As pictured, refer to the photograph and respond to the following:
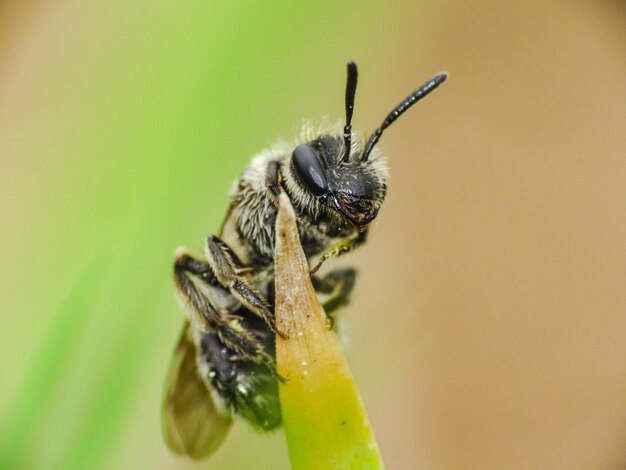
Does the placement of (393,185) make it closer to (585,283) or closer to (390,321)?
(585,283)

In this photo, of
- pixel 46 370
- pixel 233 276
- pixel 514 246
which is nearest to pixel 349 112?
pixel 233 276

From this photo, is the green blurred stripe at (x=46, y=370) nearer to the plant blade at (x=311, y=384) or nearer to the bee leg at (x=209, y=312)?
the bee leg at (x=209, y=312)

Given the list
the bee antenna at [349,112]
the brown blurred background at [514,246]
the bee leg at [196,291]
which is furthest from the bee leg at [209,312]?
the brown blurred background at [514,246]

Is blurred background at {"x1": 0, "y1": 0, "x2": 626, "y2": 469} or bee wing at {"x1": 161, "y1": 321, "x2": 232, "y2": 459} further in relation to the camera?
blurred background at {"x1": 0, "y1": 0, "x2": 626, "y2": 469}

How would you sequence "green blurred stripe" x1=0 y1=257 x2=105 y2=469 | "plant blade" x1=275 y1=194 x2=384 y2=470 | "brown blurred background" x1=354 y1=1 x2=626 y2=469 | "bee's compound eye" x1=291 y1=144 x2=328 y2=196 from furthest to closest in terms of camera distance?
"brown blurred background" x1=354 y1=1 x2=626 y2=469
"green blurred stripe" x1=0 y1=257 x2=105 y2=469
"bee's compound eye" x1=291 y1=144 x2=328 y2=196
"plant blade" x1=275 y1=194 x2=384 y2=470

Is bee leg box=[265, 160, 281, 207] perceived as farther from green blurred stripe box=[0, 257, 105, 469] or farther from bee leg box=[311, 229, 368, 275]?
green blurred stripe box=[0, 257, 105, 469]

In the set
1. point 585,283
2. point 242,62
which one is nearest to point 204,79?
point 242,62

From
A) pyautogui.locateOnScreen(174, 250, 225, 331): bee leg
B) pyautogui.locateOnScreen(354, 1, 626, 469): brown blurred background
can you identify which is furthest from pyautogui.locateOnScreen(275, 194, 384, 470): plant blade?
pyautogui.locateOnScreen(354, 1, 626, 469): brown blurred background
